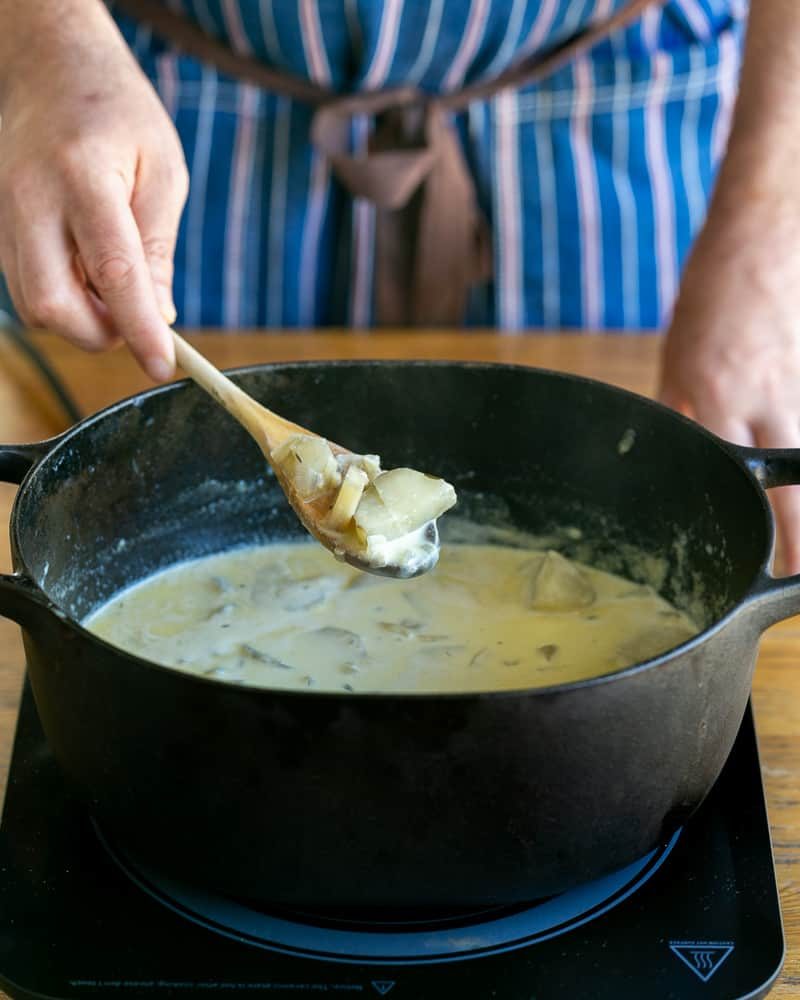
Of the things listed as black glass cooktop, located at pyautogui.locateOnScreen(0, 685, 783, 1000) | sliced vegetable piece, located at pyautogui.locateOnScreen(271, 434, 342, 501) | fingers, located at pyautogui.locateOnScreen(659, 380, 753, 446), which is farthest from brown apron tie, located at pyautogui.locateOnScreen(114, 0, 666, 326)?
black glass cooktop, located at pyautogui.locateOnScreen(0, 685, 783, 1000)

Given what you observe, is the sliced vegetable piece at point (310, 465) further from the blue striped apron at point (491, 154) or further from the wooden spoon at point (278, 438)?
the blue striped apron at point (491, 154)

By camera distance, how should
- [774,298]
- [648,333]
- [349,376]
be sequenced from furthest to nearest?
[648,333] < [774,298] < [349,376]

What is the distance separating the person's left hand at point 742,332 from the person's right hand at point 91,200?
55 centimetres

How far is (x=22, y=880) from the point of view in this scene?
2.84 feet

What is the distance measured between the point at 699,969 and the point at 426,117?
1259 mm

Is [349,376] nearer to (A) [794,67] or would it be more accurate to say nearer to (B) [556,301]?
(A) [794,67]

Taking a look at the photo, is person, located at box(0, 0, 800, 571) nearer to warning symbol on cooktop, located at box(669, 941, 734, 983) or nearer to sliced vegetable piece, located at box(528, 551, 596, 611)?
sliced vegetable piece, located at box(528, 551, 596, 611)

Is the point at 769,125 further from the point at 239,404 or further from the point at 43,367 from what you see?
the point at 43,367

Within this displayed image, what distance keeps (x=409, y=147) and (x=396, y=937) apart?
47.7 inches

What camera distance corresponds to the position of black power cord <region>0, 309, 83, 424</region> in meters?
1.63

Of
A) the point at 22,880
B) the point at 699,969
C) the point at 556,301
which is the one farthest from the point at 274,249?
the point at 699,969

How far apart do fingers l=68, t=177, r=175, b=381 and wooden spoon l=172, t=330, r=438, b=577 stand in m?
0.02

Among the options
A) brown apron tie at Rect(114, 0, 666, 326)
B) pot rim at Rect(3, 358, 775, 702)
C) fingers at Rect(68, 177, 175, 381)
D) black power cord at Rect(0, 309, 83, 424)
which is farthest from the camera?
brown apron tie at Rect(114, 0, 666, 326)

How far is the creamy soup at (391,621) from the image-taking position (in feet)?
3.53
